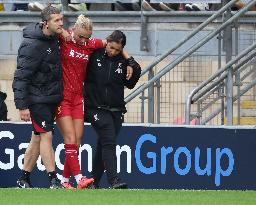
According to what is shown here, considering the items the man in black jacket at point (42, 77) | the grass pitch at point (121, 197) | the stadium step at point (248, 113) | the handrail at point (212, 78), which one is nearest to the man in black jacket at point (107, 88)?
the man in black jacket at point (42, 77)

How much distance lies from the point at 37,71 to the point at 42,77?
8 centimetres

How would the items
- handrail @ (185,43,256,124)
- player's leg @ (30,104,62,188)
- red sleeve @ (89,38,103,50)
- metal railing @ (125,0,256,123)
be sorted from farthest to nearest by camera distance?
metal railing @ (125,0,256,123) < handrail @ (185,43,256,124) < red sleeve @ (89,38,103,50) < player's leg @ (30,104,62,188)

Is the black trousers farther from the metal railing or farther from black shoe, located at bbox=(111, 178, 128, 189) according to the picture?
the metal railing

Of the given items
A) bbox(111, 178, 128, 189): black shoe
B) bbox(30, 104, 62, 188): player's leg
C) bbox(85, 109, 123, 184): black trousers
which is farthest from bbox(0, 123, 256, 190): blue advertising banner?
bbox(30, 104, 62, 188): player's leg

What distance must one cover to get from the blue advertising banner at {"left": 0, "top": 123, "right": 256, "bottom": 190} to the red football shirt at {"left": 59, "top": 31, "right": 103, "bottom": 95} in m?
2.33

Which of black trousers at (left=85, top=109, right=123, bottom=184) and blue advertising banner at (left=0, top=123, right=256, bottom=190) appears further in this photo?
blue advertising banner at (left=0, top=123, right=256, bottom=190)

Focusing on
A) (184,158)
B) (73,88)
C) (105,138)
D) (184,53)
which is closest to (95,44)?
(73,88)

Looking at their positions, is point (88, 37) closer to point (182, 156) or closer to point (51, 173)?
point (51, 173)

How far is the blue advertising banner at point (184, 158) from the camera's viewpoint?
16.0m

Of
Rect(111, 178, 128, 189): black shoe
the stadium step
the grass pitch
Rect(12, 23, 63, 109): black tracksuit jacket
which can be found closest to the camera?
the grass pitch

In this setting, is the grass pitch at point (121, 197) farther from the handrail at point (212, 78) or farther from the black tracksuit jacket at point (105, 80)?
the handrail at point (212, 78)

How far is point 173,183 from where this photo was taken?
16.1 metres

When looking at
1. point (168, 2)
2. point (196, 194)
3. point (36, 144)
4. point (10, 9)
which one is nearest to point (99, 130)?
point (36, 144)

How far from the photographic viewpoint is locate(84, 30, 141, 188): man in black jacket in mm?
14203
